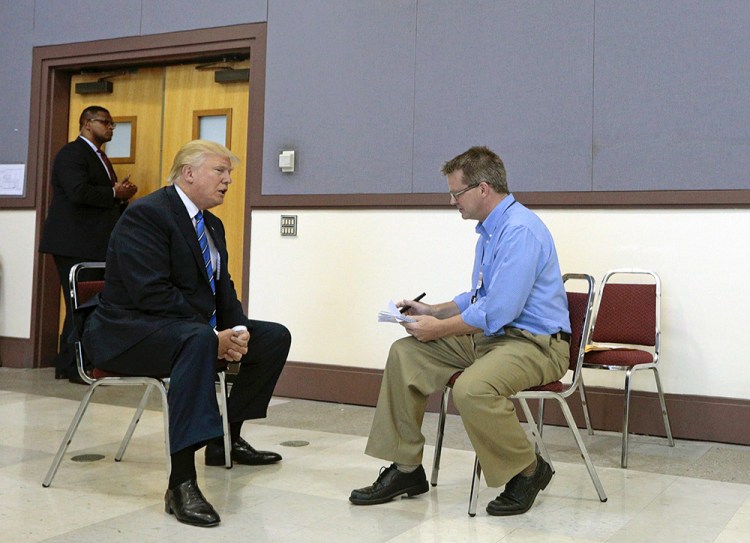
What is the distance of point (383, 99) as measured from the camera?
4.80 metres

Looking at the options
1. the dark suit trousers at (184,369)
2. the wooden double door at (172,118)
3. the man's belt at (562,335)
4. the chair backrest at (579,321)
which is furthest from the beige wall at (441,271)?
the dark suit trousers at (184,369)

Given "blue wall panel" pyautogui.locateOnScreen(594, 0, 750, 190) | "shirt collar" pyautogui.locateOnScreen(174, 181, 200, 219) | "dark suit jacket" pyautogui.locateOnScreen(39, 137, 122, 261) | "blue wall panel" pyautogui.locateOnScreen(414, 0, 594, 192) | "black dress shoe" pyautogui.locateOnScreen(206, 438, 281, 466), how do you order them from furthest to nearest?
"dark suit jacket" pyautogui.locateOnScreen(39, 137, 122, 261) < "blue wall panel" pyautogui.locateOnScreen(414, 0, 594, 192) < "blue wall panel" pyautogui.locateOnScreen(594, 0, 750, 190) < "black dress shoe" pyautogui.locateOnScreen(206, 438, 281, 466) < "shirt collar" pyautogui.locateOnScreen(174, 181, 200, 219)

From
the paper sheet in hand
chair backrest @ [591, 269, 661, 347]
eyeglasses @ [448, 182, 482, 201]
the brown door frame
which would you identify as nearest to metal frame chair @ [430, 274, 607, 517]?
the paper sheet in hand

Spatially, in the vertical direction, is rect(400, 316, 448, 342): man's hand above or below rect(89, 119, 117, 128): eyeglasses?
below

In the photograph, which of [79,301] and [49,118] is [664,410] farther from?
[49,118]

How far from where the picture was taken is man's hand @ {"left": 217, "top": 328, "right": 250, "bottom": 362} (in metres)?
2.92

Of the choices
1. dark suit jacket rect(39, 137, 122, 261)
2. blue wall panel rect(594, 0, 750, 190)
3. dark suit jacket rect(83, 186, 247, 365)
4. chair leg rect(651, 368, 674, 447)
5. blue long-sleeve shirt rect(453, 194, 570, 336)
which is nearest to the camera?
blue long-sleeve shirt rect(453, 194, 570, 336)

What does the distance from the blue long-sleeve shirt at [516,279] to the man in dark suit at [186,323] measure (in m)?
0.83

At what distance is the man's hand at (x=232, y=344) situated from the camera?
2.92 meters

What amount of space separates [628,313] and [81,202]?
3.34 m

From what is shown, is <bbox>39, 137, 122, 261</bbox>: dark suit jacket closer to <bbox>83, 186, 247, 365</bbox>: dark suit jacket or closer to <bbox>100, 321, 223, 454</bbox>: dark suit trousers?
<bbox>83, 186, 247, 365</bbox>: dark suit jacket

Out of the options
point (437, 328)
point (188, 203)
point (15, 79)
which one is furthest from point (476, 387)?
point (15, 79)

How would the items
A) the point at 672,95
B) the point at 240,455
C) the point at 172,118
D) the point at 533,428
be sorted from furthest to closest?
1. the point at 172,118
2. the point at 672,95
3. the point at 240,455
4. the point at 533,428

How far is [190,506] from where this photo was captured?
2.56 metres
